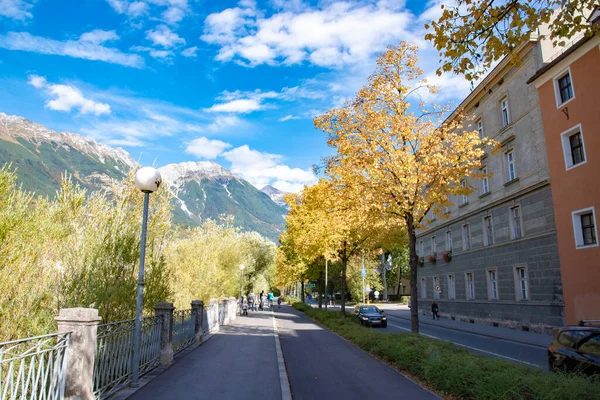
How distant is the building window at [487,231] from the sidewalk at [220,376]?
18453 mm

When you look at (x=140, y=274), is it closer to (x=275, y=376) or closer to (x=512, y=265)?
(x=275, y=376)

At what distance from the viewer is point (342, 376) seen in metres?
9.50

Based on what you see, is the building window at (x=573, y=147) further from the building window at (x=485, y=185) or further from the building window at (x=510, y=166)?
the building window at (x=485, y=185)

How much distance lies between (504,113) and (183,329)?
73.6ft

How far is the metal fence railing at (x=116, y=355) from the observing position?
643cm

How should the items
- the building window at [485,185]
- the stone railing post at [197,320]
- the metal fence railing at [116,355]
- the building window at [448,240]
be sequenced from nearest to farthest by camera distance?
1. the metal fence railing at [116,355]
2. the stone railing post at [197,320]
3. the building window at [485,185]
4. the building window at [448,240]

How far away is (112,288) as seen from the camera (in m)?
8.12

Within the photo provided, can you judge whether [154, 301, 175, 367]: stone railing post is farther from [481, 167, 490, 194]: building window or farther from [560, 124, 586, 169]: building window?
[481, 167, 490, 194]: building window

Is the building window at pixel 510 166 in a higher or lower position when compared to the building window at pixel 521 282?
higher

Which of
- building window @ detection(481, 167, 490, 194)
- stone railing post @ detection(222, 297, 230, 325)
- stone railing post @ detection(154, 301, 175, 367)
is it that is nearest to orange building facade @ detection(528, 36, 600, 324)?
building window @ detection(481, 167, 490, 194)

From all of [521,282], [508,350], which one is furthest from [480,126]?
[508,350]

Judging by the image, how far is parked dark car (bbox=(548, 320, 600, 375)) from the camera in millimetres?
7586

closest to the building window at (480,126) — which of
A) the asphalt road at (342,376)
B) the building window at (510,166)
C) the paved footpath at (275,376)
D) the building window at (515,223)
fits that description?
the building window at (510,166)

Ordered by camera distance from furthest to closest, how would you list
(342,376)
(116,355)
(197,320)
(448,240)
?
(448,240) < (197,320) < (342,376) < (116,355)
